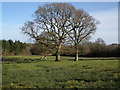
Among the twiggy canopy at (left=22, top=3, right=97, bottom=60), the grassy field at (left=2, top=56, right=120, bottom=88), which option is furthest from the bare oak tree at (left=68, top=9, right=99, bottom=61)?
the grassy field at (left=2, top=56, right=120, bottom=88)

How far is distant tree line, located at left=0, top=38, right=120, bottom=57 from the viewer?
37444 millimetres

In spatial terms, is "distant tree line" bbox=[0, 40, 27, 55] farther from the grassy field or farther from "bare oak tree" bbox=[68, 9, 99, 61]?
the grassy field

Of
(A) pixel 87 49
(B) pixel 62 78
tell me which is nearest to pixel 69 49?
(A) pixel 87 49

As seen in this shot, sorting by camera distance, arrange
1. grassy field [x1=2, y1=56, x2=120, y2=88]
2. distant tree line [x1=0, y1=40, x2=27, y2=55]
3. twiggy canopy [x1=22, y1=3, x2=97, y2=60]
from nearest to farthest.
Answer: grassy field [x1=2, y1=56, x2=120, y2=88]
twiggy canopy [x1=22, y1=3, x2=97, y2=60]
distant tree line [x1=0, y1=40, x2=27, y2=55]

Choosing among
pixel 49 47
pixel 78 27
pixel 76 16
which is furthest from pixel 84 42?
pixel 49 47

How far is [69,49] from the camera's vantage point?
3778 cm

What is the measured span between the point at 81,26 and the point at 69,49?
261 inches

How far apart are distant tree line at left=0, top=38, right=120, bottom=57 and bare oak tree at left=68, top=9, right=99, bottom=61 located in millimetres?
1531

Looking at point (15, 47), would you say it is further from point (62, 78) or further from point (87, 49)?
point (62, 78)

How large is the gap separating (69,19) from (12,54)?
30235 mm

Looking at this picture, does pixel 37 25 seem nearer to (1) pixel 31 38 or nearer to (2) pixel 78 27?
(1) pixel 31 38

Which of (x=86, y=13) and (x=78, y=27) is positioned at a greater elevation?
(x=86, y=13)

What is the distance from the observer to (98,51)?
2133 inches

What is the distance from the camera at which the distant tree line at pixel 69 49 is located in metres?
37.4
